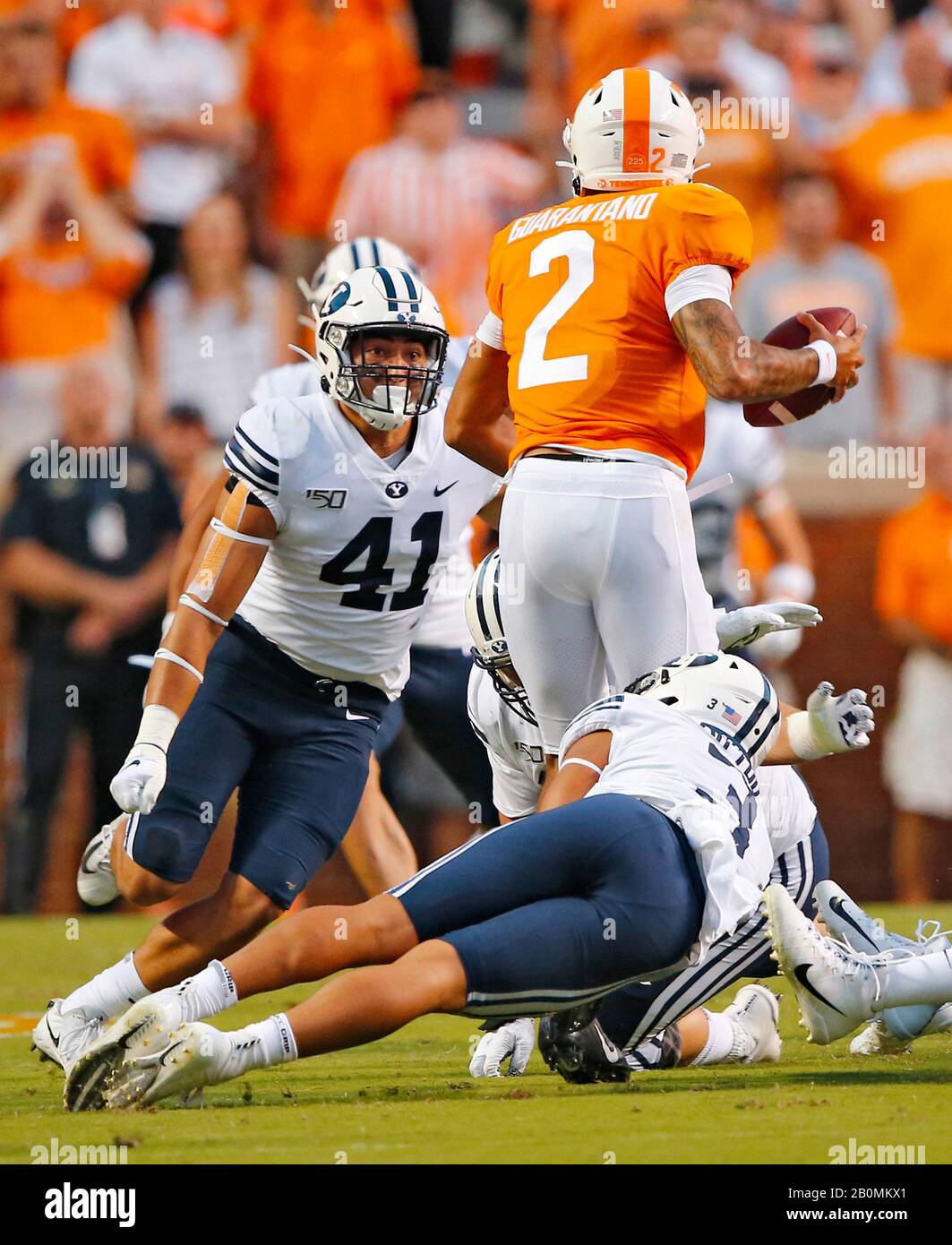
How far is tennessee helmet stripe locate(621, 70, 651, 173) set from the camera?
406cm

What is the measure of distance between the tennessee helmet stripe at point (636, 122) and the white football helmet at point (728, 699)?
1.24 metres

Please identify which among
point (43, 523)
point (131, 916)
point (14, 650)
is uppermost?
point (43, 523)

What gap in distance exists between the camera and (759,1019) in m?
4.05

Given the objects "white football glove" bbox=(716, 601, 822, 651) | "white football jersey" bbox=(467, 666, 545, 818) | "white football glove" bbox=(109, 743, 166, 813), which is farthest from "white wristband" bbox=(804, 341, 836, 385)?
"white football glove" bbox=(109, 743, 166, 813)

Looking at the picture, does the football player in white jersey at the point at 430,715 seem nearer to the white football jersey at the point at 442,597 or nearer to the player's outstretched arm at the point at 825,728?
the white football jersey at the point at 442,597

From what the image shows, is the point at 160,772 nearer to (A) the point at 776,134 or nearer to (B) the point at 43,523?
(B) the point at 43,523

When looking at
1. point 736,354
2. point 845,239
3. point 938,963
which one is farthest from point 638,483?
point 845,239

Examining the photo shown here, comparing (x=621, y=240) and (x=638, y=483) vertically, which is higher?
(x=621, y=240)

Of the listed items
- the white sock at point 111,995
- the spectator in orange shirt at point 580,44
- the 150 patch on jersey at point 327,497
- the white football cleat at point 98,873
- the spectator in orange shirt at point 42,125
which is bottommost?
the white sock at point 111,995

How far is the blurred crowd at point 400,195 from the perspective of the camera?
26.4 feet

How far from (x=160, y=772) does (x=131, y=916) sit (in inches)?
161

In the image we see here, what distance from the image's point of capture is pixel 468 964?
3.07 meters

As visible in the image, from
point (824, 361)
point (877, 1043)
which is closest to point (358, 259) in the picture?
point (824, 361)

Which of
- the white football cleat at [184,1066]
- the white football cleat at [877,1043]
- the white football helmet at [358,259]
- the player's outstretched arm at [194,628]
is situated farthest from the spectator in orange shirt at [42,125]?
the white football cleat at [184,1066]
